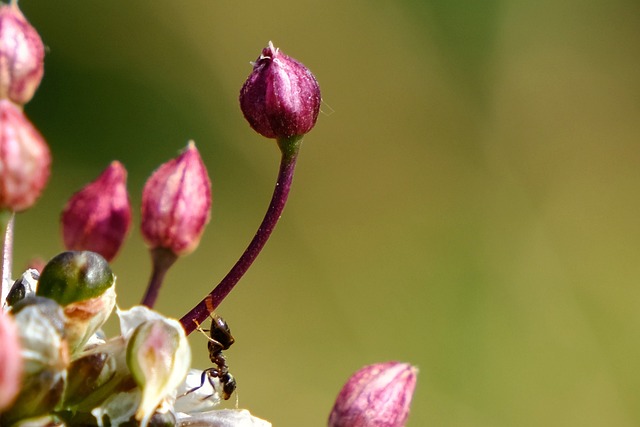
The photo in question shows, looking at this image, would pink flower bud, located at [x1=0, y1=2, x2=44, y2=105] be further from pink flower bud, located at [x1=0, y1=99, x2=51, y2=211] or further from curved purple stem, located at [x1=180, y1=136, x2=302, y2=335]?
curved purple stem, located at [x1=180, y1=136, x2=302, y2=335]

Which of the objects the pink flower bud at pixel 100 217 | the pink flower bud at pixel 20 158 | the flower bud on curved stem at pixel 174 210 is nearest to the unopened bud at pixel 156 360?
the pink flower bud at pixel 20 158

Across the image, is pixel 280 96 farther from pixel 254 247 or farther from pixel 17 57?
pixel 17 57

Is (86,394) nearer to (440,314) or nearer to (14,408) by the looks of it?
(14,408)

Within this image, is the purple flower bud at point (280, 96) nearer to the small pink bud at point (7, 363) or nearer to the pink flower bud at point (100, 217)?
the pink flower bud at point (100, 217)

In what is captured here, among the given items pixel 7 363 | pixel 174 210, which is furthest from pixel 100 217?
pixel 7 363

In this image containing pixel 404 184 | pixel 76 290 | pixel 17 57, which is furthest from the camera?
pixel 404 184

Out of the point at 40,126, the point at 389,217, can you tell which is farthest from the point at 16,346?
the point at 389,217

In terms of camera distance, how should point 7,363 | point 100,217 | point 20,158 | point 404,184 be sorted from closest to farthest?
point 7,363, point 20,158, point 100,217, point 404,184
